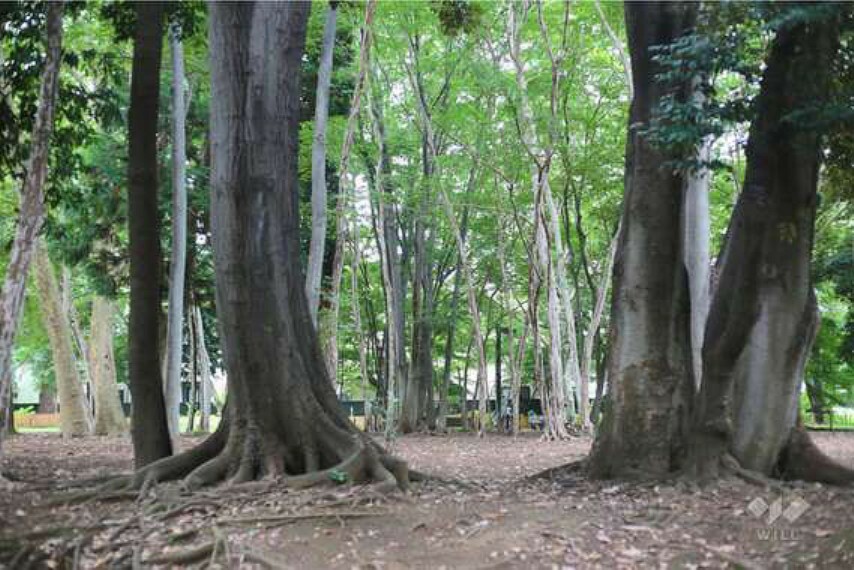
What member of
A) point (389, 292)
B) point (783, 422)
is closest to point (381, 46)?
point (389, 292)

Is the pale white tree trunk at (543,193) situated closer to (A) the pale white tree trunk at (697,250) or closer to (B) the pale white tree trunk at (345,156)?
(B) the pale white tree trunk at (345,156)

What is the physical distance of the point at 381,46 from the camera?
1983cm

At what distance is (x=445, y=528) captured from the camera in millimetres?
7039

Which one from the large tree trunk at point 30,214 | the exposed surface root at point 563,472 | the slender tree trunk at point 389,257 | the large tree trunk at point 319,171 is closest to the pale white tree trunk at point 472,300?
the slender tree trunk at point 389,257

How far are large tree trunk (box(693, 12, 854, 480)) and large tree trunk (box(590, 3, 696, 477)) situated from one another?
0.45 metres

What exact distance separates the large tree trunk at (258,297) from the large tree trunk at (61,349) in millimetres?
11131

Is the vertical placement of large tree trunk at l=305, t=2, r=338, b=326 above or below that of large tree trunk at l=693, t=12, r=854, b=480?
above

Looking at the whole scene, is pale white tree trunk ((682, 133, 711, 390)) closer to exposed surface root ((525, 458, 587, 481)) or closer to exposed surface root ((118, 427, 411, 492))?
exposed surface root ((525, 458, 587, 481))

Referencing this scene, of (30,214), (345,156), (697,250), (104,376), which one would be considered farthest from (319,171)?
(104,376)

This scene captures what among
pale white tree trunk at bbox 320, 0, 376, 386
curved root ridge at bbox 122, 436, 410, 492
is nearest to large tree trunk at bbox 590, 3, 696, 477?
curved root ridge at bbox 122, 436, 410, 492

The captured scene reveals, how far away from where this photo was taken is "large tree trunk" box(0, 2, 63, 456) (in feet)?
24.3

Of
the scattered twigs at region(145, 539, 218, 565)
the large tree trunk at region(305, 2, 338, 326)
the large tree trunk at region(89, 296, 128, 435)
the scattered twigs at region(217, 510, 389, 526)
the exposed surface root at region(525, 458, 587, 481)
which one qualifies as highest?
the large tree trunk at region(305, 2, 338, 326)

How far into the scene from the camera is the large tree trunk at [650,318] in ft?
29.1

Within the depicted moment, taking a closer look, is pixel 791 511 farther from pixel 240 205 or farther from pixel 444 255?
pixel 444 255
